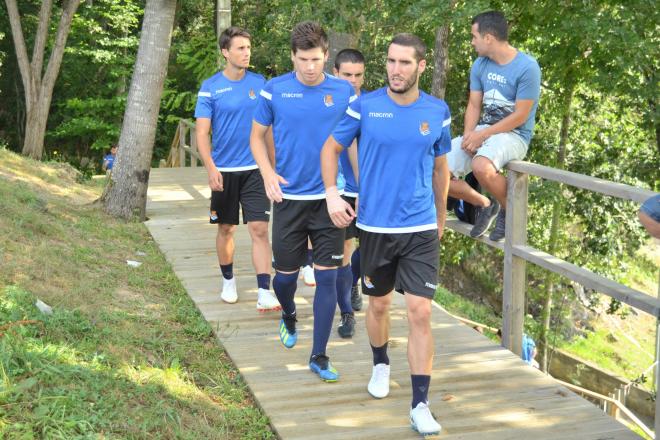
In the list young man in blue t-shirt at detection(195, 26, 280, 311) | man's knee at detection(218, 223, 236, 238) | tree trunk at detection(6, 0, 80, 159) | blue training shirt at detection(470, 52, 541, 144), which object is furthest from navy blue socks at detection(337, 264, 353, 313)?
tree trunk at detection(6, 0, 80, 159)

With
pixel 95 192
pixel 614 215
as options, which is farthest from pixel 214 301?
pixel 614 215

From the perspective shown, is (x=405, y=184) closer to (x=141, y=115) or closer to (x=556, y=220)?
(x=141, y=115)

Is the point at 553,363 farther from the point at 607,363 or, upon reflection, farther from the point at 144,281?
the point at 144,281

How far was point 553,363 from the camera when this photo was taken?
23.9 meters

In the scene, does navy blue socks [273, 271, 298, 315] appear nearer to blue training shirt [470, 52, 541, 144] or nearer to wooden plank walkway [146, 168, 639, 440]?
wooden plank walkway [146, 168, 639, 440]

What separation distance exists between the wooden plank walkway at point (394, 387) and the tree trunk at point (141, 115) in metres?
3.32

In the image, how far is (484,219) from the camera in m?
6.57

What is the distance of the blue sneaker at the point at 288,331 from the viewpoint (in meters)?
6.19

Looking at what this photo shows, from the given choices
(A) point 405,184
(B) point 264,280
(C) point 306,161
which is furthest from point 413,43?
(B) point 264,280

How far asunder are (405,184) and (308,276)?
3.31 m

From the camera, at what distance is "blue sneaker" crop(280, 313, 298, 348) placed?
6.19 metres

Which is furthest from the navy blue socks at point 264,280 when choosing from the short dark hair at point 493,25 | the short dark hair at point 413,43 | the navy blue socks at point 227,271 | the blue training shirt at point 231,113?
the short dark hair at point 413,43

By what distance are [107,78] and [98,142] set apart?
2.88 m

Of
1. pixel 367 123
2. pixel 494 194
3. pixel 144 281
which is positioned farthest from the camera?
pixel 144 281
